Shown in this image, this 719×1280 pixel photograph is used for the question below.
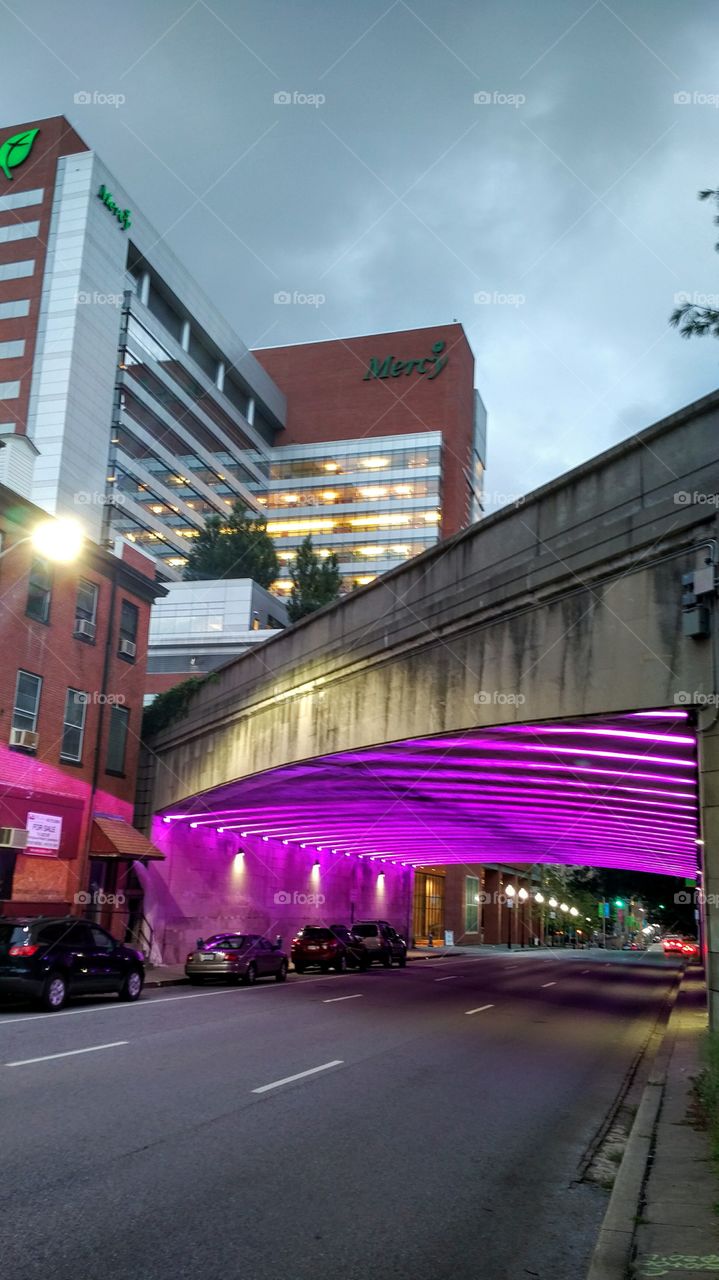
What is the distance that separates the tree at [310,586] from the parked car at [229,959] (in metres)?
40.7

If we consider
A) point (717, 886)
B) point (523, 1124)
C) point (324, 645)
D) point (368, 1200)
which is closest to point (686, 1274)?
point (368, 1200)

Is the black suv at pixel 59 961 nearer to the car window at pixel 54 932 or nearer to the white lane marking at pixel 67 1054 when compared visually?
the car window at pixel 54 932

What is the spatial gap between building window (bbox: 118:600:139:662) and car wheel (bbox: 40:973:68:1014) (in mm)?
14694

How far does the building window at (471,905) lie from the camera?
68000 mm

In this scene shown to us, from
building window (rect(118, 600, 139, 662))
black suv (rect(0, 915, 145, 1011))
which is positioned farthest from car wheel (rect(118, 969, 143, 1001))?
building window (rect(118, 600, 139, 662))

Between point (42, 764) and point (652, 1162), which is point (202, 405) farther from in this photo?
point (652, 1162)

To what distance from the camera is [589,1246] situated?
A: 612 cm

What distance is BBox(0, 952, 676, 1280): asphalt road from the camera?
5.64 meters

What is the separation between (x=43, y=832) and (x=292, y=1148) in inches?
780

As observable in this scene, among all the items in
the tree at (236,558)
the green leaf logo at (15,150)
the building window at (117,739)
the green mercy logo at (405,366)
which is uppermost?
the green mercy logo at (405,366)

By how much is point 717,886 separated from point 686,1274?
21.1 feet

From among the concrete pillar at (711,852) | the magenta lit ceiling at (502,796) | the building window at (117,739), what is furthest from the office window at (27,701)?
the concrete pillar at (711,852)

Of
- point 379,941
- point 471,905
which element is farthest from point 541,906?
point 379,941

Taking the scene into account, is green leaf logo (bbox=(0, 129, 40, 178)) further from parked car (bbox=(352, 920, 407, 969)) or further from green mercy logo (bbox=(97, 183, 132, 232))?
parked car (bbox=(352, 920, 407, 969))
